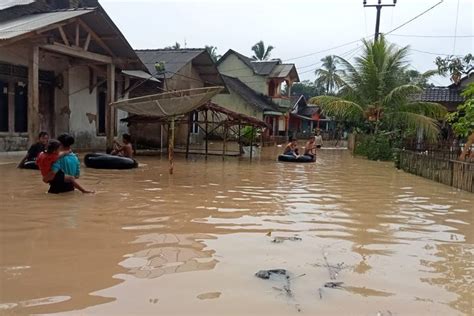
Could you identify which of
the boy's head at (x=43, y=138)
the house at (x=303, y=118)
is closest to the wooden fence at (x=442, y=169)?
the boy's head at (x=43, y=138)

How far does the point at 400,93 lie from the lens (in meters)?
20.8

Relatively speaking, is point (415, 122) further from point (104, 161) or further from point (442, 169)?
point (104, 161)

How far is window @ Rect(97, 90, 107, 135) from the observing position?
1797 centimetres

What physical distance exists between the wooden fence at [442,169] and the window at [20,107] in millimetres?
12212

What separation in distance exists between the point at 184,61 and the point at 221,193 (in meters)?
14.9

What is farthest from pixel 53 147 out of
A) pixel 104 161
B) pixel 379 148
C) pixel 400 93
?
pixel 400 93

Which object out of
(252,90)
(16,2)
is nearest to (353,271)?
(16,2)

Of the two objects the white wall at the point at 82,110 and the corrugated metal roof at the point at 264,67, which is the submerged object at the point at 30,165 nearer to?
the white wall at the point at 82,110

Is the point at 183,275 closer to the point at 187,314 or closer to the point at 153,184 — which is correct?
the point at 187,314

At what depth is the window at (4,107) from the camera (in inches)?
543

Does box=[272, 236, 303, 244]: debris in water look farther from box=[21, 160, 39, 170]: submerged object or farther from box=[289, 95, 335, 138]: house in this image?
box=[289, 95, 335, 138]: house

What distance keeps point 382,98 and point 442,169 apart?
10.3 metres

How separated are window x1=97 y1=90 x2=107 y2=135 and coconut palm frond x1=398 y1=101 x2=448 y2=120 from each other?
42.9ft

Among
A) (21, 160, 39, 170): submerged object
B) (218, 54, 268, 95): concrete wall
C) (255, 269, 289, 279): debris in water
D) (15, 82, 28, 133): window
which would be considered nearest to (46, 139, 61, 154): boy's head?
(21, 160, 39, 170): submerged object
